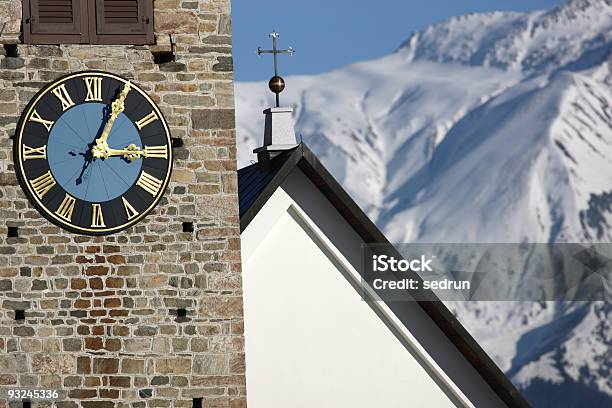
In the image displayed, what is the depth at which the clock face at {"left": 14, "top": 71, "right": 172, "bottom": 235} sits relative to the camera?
2078 cm

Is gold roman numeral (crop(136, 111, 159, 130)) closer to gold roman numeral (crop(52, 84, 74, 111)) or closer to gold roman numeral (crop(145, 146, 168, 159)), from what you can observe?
gold roman numeral (crop(145, 146, 168, 159))

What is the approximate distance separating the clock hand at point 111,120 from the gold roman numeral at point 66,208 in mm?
670

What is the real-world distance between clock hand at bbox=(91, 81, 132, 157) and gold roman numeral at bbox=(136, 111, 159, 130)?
0.97 ft

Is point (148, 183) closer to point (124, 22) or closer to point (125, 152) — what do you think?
point (125, 152)

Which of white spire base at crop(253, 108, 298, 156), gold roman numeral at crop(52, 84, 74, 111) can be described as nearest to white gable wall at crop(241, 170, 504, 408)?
white spire base at crop(253, 108, 298, 156)

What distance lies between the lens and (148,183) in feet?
69.2

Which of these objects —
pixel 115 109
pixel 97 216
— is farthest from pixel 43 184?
pixel 115 109

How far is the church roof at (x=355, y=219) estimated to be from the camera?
976 inches

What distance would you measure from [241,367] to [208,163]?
9.06 ft

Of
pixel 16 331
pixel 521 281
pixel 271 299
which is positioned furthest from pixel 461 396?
pixel 521 281

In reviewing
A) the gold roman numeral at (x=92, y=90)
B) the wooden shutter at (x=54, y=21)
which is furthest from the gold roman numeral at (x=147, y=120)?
the wooden shutter at (x=54, y=21)

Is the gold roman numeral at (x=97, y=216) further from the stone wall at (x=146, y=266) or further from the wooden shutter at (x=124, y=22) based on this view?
the wooden shutter at (x=124, y=22)

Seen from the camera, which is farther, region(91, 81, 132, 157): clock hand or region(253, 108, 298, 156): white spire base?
region(253, 108, 298, 156): white spire base

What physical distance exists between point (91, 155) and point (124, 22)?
75.1 inches
